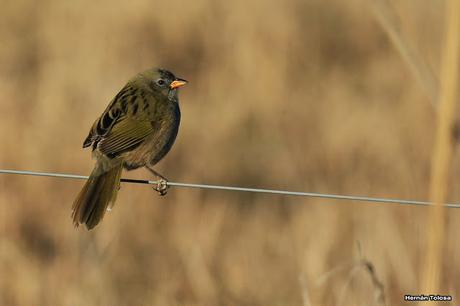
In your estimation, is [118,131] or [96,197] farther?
[118,131]

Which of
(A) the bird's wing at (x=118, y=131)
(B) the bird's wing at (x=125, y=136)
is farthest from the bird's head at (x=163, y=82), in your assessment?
(B) the bird's wing at (x=125, y=136)

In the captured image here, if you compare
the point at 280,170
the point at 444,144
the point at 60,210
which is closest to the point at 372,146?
the point at 280,170

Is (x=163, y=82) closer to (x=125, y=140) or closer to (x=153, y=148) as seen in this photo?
(x=153, y=148)

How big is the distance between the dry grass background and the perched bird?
0.90 m

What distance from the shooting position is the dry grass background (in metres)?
5.88

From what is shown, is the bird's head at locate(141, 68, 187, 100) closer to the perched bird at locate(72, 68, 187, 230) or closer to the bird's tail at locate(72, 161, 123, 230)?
the perched bird at locate(72, 68, 187, 230)

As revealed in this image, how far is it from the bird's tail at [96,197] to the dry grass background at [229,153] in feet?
3.26

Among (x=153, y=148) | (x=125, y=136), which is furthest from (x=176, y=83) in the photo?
(x=125, y=136)

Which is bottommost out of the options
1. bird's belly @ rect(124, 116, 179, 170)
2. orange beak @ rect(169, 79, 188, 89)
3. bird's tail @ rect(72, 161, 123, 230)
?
bird's tail @ rect(72, 161, 123, 230)

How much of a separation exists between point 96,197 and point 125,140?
1.74 feet

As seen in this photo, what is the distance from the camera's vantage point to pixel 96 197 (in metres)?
4.51

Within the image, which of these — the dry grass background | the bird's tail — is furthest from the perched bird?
the dry grass background

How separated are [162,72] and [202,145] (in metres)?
2.23

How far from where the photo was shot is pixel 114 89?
8.25 metres
